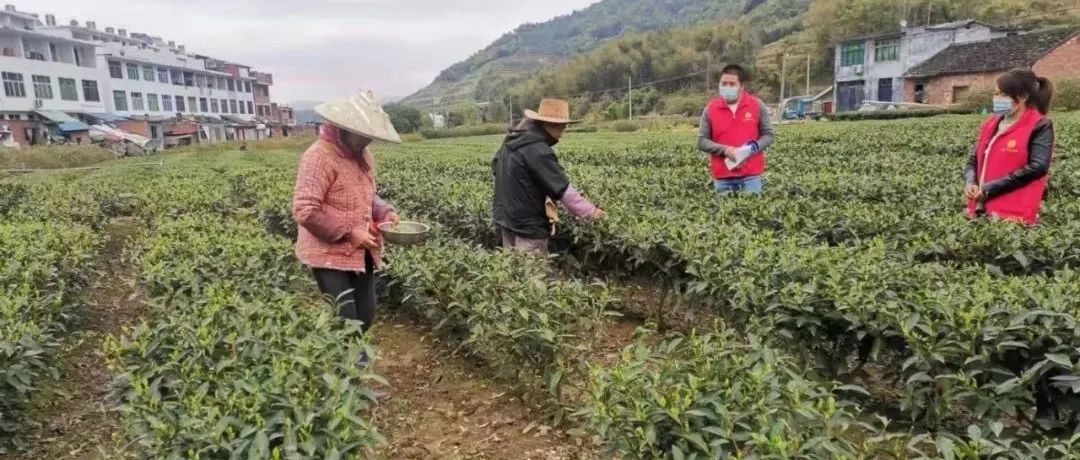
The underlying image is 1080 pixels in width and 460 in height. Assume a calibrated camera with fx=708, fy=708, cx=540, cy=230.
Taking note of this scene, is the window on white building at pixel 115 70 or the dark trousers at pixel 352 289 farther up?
the window on white building at pixel 115 70

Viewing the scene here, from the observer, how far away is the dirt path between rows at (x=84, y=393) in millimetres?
3578

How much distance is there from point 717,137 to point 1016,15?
62.4 metres

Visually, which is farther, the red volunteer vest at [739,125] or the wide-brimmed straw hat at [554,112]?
Answer: the red volunteer vest at [739,125]

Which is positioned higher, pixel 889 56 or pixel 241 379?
pixel 889 56

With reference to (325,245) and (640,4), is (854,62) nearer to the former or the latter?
(325,245)

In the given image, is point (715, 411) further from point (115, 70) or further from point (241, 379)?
point (115, 70)

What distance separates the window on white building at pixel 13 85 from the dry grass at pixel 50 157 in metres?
14.9

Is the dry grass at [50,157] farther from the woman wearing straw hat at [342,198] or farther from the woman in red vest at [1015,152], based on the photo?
the woman in red vest at [1015,152]

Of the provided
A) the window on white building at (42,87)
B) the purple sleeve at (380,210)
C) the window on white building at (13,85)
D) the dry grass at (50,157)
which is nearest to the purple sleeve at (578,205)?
the purple sleeve at (380,210)

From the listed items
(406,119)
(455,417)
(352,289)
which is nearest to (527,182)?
(352,289)

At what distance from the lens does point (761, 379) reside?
2.27 m

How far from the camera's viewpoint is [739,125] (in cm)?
586

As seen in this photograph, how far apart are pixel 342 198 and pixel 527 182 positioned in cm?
143

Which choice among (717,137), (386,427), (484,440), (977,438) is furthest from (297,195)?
(717,137)
